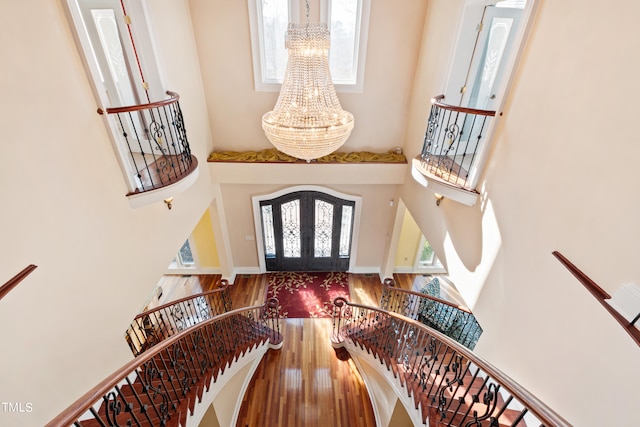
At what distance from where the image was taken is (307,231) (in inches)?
280

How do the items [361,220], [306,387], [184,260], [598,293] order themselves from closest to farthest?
[598,293] < [306,387] < [361,220] < [184,260]

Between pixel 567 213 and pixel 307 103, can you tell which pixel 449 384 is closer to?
pixel 567 213

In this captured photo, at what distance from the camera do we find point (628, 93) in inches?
67.2

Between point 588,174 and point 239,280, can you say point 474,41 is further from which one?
point 239,280

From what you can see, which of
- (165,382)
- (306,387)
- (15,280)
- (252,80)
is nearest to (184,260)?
(306,387)

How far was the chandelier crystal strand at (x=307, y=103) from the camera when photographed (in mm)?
2902

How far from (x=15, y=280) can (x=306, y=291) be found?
5488 mm

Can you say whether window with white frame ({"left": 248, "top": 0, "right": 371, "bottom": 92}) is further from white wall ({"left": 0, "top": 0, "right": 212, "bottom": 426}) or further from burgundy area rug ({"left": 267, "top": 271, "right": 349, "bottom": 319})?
burgundy area rug ({"left": 267, "top": 271, "right": 349, "bottom": 319})

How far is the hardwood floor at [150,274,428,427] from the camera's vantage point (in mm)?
4504

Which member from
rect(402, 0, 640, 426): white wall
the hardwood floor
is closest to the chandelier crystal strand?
rect(402, 0, 640, 426): white wall

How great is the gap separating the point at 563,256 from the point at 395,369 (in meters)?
2.27

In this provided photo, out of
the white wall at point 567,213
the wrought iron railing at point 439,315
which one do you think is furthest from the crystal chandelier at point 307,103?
the wrought iron railing at point 439,315

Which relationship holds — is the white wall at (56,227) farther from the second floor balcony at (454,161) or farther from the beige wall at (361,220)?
the second floor balcony at (454,161)

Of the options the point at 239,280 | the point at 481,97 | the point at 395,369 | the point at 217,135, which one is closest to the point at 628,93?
the point at 481,97
